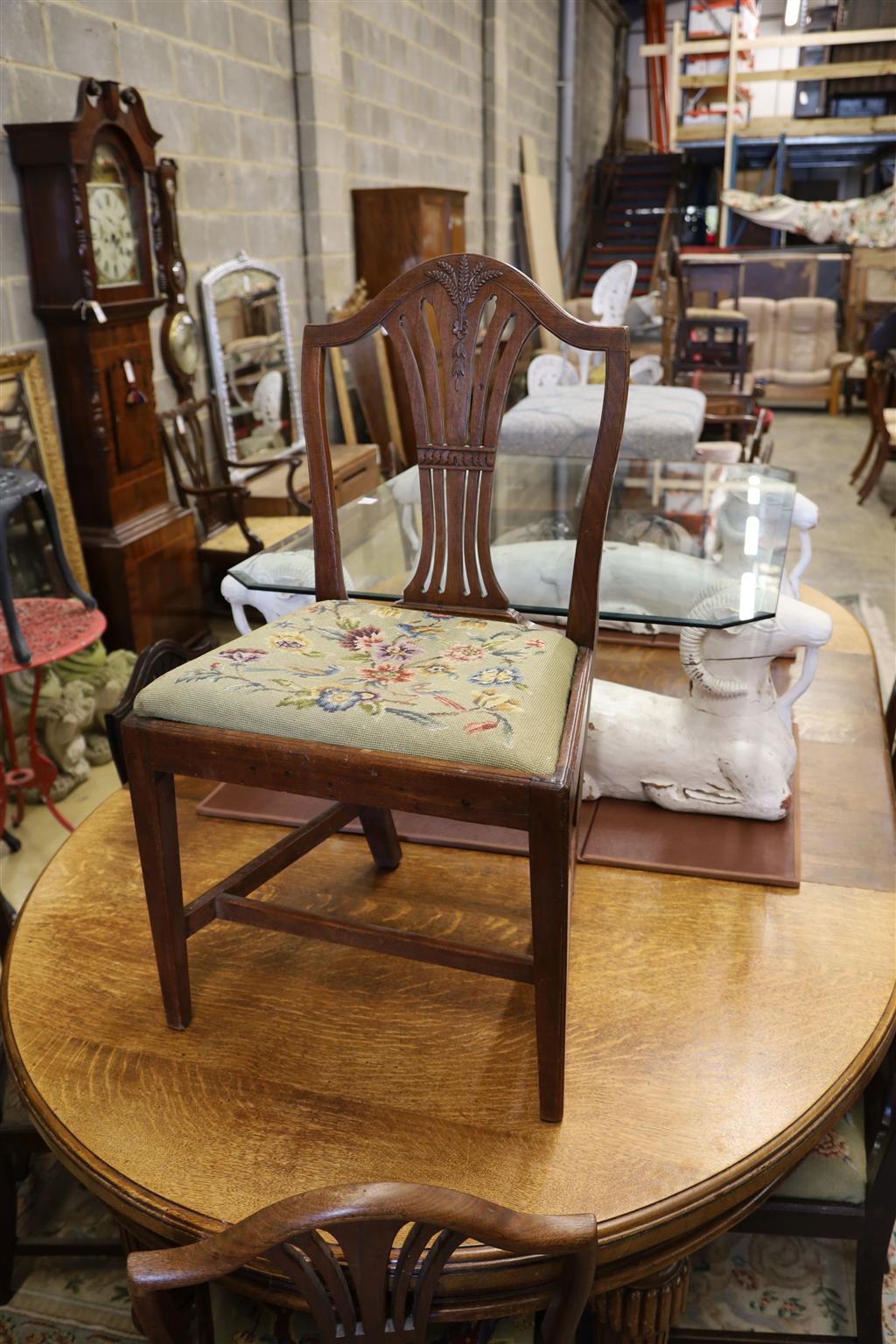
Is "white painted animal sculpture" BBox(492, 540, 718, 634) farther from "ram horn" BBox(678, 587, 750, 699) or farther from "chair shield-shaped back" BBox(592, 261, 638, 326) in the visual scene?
"chair shield-shaped back" BBox(592, 261, 638, 326)

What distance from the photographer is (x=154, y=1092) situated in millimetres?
1262

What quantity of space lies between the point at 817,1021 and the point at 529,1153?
1.37 feet

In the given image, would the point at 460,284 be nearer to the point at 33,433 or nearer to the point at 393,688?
the point at 393,688

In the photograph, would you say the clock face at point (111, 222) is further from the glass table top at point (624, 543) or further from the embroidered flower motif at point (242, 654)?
the embroidered flower motif at point (242, 654)

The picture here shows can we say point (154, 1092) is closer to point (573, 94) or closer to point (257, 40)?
point (257, 40)

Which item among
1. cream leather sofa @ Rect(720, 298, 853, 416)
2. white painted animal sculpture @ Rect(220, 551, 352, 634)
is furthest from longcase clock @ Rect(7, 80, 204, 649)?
cream leather sofa @ Rect(720, 298, 853, 416)

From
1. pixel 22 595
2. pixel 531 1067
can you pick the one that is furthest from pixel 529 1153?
pixel 22 595

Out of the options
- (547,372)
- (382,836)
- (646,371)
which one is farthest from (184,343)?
(382,836)

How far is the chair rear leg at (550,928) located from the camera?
3.67 feet

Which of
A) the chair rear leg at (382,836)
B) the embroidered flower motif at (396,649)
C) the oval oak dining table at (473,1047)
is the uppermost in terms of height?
the embroidered flower motif at (396,649)

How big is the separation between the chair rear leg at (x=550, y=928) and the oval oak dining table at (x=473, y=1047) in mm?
77

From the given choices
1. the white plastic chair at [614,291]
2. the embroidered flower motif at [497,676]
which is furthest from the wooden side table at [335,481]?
the embroidered flower motif at [497,676]

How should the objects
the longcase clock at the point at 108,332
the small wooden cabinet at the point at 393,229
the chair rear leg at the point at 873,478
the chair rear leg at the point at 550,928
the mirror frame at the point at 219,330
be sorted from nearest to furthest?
the chair rear leg at the point at 550,928
the longcase clock at the point at 108,332
the mirror frame at the point at 219,330
the small wooden cabinet at the point at 393,229
the chair rear leg at the point at 873,478

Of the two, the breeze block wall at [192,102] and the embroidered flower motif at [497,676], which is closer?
the embroidered flower motif at [497,676]
